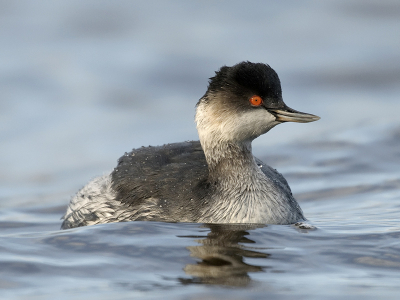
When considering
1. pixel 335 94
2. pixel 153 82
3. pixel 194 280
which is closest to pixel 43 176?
pixel 153 82

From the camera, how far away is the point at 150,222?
25.3 ft

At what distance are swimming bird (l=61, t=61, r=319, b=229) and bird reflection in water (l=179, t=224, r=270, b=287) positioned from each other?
392 mm

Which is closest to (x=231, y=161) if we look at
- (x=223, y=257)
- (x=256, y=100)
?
(x=256, y=100)

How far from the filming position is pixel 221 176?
8.27m

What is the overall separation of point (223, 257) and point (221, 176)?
1.88m

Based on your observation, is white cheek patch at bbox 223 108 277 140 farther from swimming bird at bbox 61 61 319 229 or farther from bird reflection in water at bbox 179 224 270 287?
bird reflection in water at bbox 179 224 270 287

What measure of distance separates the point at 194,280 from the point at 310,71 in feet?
37.4

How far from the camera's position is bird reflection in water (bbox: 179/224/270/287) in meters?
5.88

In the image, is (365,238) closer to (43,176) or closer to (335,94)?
(43,176)

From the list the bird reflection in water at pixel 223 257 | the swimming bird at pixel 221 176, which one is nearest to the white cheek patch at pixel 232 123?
the swimming bird at pixel 221 176

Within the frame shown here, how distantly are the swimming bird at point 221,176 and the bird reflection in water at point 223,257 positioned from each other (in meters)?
0.39

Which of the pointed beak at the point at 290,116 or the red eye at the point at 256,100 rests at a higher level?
the red eye at the point at 256,100

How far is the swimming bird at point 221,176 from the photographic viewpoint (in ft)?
26.0

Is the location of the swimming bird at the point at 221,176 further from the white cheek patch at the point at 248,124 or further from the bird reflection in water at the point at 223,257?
the bird reflection in water at the point at 223,257
